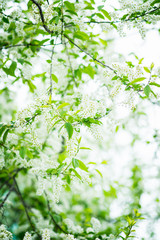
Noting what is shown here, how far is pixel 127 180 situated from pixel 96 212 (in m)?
1.24

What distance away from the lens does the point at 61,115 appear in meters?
1.26

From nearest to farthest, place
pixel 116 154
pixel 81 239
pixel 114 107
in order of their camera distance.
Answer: pixel 114 107, pixel 81 239, pixel 116 154

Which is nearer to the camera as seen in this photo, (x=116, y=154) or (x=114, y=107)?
(x=114, y=107)

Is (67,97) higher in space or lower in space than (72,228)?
higher

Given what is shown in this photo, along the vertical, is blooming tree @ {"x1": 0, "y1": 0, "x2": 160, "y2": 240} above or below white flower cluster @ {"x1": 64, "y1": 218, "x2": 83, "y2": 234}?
above

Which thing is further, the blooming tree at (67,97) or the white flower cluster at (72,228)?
the white flower cluster at (72,228)

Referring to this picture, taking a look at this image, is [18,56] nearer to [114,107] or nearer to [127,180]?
[114,107]

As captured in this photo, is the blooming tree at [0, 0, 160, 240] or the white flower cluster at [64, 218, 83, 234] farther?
the white flower cluster at [64, 218, 83, 234]

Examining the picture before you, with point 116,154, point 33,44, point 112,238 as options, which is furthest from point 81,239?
point 116,154

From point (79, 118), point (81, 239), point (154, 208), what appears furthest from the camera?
point (154, 208)

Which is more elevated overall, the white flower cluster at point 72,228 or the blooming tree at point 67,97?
the blooming tree at point 67,97

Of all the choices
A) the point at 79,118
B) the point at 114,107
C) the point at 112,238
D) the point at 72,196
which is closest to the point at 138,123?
the point at 114,107

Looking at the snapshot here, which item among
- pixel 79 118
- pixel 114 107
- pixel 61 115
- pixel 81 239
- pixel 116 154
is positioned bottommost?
pixel 81 239

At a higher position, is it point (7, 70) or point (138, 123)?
point (138, 123)
